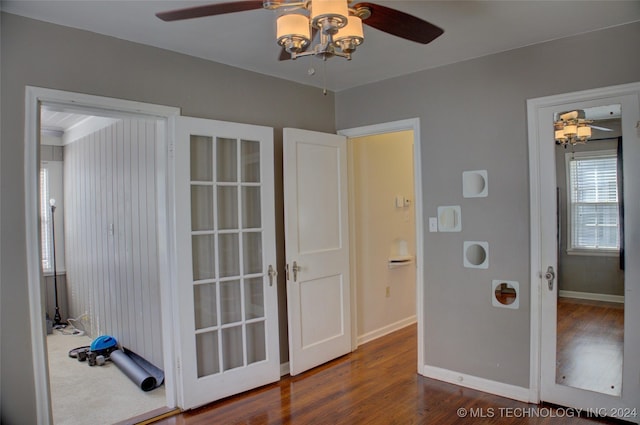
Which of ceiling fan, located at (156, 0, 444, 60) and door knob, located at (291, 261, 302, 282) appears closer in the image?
ceiling fan, located at (156, 0, 444, 60)

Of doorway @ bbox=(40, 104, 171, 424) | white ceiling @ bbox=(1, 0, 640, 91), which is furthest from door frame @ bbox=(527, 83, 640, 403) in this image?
doorway @ bbox=(40, 104, 171, 424)

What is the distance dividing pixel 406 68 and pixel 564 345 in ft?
8.00

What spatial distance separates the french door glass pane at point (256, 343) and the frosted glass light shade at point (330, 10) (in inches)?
99.1

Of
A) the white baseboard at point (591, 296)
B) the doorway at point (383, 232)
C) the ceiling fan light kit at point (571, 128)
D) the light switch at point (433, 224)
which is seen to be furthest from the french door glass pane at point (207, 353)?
the ceiling fan light kit at point (571, 128)

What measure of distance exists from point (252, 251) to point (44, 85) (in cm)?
179

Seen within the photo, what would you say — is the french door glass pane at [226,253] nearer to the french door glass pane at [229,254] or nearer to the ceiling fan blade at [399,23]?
the french door glass pane at [229,254]

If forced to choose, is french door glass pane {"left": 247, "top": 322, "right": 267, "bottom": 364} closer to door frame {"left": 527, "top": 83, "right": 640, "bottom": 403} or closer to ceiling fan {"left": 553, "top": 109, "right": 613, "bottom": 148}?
door frame {"left": 527, "top": 83, "right": 640, "bottom": 403}

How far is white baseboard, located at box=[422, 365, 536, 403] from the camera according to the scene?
3.12 metres

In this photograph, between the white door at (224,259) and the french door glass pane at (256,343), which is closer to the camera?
the white door at (224,259)

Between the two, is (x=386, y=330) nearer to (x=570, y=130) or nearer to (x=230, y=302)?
(x=230, y=302)

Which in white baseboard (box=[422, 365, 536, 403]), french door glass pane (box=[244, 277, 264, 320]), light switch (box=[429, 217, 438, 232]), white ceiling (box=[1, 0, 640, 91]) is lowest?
white baseboard (box=[422, 365, 536, 403])

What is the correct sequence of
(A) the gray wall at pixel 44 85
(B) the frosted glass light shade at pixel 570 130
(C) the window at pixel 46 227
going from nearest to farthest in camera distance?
1. (A) the gray wall at pixel 44 85
2. (B) the frosted glass light shade at pixel 570 130
3. (C) the window at pixel 46 227

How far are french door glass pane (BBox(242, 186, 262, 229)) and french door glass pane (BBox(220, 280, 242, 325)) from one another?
472 millimetres

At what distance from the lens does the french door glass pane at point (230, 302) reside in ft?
10.7
